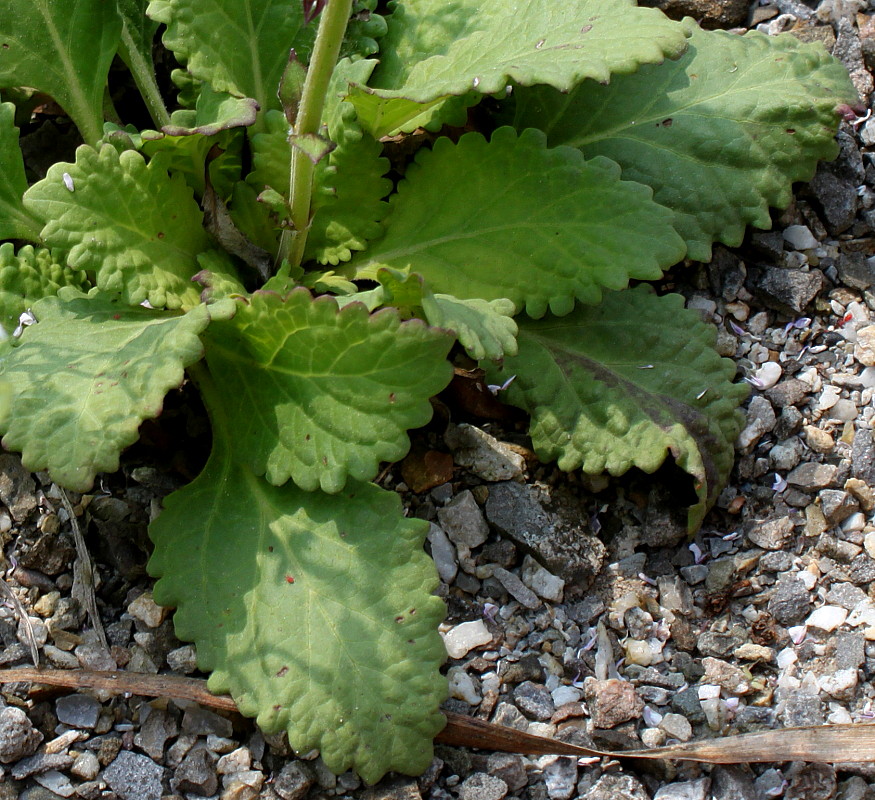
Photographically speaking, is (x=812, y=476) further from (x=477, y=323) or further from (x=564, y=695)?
(x=477, y=323)

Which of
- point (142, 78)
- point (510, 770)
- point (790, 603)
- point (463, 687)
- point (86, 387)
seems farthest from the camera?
point (142, 78)

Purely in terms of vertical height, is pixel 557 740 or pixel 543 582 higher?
pixel 543 582

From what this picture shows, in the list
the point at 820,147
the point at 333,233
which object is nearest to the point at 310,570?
the point at 333,233

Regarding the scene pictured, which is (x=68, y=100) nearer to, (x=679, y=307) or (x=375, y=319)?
(x=375, y=319)

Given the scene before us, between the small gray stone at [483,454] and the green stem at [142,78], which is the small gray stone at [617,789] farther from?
the green stem at [142,78]

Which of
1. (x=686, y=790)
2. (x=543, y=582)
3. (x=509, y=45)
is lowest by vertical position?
(x=686, y=790)

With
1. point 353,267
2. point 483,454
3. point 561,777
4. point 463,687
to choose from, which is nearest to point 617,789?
point 561,777

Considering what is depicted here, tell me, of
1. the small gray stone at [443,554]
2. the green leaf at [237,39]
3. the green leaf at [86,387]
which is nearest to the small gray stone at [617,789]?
the small gray stone at [443,554]
